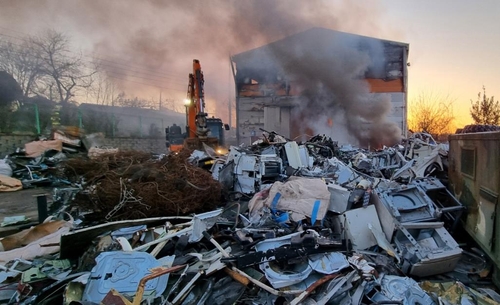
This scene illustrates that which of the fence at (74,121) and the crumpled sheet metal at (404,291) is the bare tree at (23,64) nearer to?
the fence at (74,121)

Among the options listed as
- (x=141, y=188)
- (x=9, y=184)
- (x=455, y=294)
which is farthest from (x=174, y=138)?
(x=455, y=294)

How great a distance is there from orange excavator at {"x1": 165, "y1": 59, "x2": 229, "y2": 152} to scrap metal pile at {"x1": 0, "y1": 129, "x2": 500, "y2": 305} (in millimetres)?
4218

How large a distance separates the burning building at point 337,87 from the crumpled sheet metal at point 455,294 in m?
10.4

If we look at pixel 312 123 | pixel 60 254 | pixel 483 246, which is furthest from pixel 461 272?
pixel 312 123

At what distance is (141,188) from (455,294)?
12.8 ft

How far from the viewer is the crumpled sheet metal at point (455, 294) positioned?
87.8 inches

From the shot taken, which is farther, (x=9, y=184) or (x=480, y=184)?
(x=9, y=184)

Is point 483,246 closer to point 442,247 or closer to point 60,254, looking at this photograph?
point 442,247

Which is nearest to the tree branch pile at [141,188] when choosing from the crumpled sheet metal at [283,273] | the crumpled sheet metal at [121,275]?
the crumpled sheet metal at [121,275]

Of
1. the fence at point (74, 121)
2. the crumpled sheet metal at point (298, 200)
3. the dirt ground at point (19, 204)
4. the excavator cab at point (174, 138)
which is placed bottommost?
the dirt ground at point (19, 204)

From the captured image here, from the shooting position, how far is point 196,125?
9414mm

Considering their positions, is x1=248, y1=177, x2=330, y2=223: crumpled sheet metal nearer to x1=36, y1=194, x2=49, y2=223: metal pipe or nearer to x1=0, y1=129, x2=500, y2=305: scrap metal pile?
x1=0, y1=129, x2=500, y2=305: scrap metal pile

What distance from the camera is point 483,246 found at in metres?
2.80

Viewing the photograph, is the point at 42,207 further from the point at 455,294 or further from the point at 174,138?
the point at 174,138
